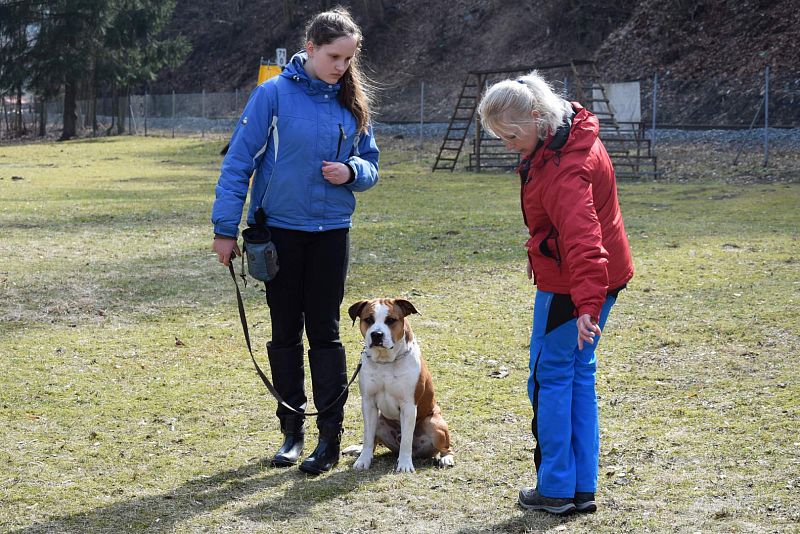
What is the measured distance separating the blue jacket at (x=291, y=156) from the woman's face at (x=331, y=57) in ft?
0.19

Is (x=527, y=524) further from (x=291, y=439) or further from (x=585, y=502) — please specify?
(x=291, y=439)

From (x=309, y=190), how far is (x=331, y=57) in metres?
Result: 0.61

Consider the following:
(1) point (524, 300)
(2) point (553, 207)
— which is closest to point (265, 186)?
(2) point (553, 207)

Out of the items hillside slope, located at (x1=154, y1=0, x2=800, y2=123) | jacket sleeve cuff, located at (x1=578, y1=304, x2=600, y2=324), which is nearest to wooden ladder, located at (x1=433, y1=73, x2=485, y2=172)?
hillside slope, located at (x1=154, y1=0, x2=800, y2=123)

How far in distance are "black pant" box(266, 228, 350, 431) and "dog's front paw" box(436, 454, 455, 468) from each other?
0.52 metres

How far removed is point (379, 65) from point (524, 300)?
42863mm

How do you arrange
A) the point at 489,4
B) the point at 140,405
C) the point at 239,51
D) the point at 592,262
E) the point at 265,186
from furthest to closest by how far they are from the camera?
the point at 239,51 < the point at 489,4 < the point at 140,405 < the point at 265,186 < the point at 592,262

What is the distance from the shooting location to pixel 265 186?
14.9 ft

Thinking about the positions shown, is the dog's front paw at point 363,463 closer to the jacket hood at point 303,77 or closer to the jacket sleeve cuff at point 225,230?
the jacket sleeve cuff at point 225,230

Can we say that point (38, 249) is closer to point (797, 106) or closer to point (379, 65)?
point (797, 106)

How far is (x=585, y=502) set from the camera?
408 centimetres

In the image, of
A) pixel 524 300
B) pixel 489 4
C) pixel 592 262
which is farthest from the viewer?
pixel 489 4

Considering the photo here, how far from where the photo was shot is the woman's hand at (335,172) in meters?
4.43

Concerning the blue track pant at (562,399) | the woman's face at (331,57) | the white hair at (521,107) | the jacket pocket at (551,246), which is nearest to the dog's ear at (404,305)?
the blue track pant at (562,399)
